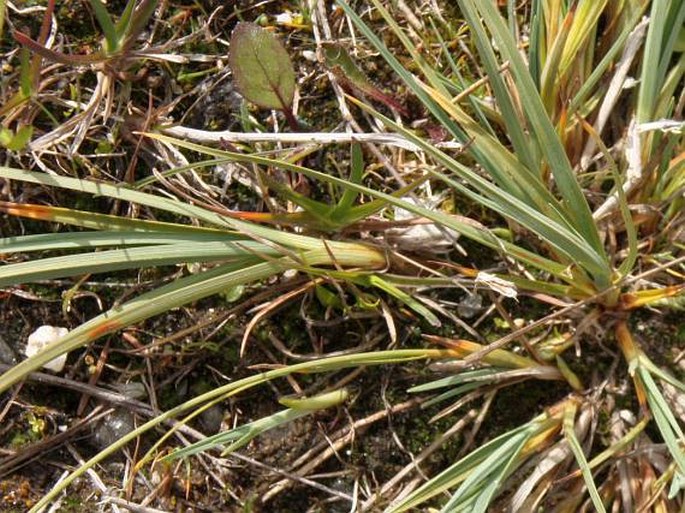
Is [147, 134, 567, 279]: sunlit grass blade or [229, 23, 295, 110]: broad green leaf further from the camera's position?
[229, 23, 295, 110]: broad green leaf

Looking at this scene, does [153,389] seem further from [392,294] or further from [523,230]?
[523,230]

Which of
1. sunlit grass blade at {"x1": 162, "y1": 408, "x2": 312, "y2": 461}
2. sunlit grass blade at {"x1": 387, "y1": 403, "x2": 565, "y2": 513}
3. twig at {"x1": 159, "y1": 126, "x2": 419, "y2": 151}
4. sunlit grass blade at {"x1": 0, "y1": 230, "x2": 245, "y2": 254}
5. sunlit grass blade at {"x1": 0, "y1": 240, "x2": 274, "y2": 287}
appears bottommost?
sunlit grass blade at {"x1": 387, "y1": 403, "x2": 565, "y2": 513}

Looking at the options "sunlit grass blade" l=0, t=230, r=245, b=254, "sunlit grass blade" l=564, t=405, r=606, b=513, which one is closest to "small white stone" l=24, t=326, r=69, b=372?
"sunlit grass blade" l=0, t=230, r=245, b=254

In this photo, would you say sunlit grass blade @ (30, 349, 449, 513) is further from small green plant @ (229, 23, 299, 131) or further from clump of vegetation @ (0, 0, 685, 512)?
small green plant @ (229, 23, 299, 131)

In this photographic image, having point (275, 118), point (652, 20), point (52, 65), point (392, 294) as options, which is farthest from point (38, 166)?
point (652, 20)

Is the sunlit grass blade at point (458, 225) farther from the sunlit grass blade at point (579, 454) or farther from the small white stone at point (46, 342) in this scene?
the small white stone at point (46, 342)

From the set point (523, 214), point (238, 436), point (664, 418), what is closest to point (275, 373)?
point (238, 436)

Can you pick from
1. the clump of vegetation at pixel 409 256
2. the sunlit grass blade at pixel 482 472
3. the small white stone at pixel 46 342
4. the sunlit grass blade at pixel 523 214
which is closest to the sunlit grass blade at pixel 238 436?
the clump of vegetation at pixel 409 256

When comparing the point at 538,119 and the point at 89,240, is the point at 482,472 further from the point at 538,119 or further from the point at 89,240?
the point at 89,240
